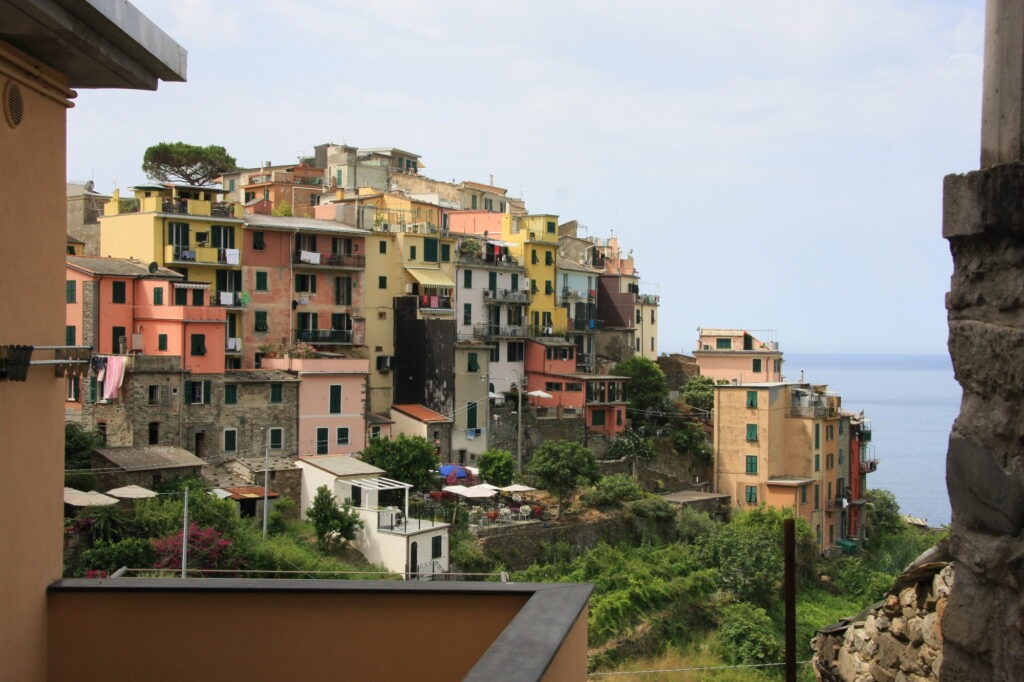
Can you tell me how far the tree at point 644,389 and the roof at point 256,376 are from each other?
17.6m

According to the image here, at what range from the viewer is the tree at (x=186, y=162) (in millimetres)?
50656

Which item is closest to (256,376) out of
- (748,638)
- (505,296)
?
(505,296)

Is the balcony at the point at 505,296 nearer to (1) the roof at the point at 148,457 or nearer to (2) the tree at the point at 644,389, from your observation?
(2) the tree at the point at 644,389

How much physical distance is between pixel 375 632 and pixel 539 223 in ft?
144

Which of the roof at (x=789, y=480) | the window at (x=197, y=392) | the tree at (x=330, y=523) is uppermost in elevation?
the window at (x=197, y=392)

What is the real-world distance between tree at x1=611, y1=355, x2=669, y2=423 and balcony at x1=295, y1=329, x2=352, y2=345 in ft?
45.2

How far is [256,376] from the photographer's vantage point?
32406 mm

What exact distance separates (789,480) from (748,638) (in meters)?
13.5

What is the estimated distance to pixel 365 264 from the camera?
127 ft

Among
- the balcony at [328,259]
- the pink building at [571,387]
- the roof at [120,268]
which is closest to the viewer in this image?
the roof at [120,268]

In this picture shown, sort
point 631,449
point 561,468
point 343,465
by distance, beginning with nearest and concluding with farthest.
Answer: point 343,465 < point 561,468 < point 631,449

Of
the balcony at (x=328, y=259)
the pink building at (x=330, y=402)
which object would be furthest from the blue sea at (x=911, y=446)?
the balcony at (x=328, y=259)

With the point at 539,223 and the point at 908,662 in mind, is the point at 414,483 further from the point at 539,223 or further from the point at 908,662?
the point at 908,662

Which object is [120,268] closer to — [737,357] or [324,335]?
[324,335]
